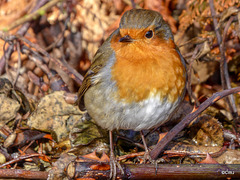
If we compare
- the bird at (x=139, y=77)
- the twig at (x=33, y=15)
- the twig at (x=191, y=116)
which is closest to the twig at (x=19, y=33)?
the twig at (x=33, y=15)

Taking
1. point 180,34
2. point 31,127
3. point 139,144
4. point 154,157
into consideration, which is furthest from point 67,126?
point 180,34

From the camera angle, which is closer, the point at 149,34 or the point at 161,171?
the point at 161,171

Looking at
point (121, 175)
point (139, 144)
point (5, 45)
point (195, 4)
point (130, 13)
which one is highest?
point (195, 4)

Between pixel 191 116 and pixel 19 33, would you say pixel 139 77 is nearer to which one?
pixel 191 116

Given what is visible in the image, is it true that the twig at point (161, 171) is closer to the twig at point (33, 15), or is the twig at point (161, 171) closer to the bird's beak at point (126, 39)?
the bird's beak at point (126, 39)

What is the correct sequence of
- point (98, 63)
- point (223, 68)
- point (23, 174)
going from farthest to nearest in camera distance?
point (223, 68), point (98, 63), point (23, 174)

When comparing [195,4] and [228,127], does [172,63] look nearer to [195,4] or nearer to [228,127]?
[228,127]

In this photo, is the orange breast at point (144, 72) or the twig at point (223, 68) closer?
the orange breast at point (144, 72)

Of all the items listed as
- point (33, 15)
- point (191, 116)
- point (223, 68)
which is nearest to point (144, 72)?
point (191, 116)
